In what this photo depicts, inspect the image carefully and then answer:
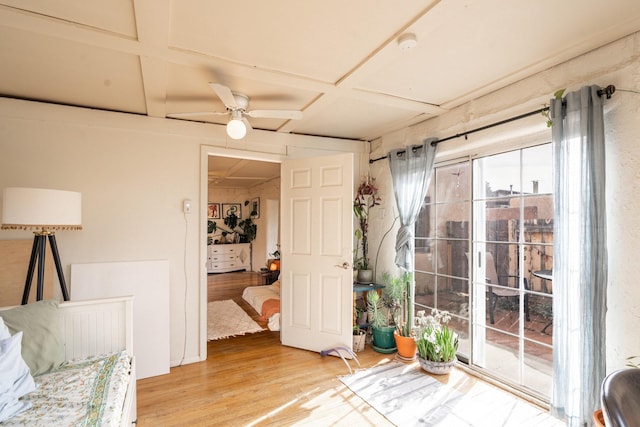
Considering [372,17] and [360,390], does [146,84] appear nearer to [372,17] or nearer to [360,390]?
A: [372,17]

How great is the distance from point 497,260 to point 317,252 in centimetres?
173

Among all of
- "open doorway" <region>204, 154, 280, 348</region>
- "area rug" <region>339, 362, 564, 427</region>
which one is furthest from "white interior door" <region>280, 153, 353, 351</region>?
"open doorway" <region>204, 154, 280, 348</region>

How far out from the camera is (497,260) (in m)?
2.66

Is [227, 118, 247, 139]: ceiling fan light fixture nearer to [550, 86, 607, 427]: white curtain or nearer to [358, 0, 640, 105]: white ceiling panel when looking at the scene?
[358, 0, 640, 105]: white ceiling panel

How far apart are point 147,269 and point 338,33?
2620mm

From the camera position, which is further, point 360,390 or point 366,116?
point 366,116

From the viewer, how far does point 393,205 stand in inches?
146

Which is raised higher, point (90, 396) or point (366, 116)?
point (366, 116)

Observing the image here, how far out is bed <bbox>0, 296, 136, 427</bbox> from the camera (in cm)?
140

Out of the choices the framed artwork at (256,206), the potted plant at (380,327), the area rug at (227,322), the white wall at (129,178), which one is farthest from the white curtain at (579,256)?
the framed artwork at (256,206)

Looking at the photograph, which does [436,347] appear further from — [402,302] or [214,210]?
[214,210]

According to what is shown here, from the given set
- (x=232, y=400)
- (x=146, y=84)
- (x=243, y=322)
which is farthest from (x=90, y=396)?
(x=243, y=322)

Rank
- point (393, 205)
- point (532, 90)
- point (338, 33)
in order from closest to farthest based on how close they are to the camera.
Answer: point (338, 33), point (532, 90), point (393, 205)

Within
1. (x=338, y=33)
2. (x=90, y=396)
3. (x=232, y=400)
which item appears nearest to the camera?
(x=90, y=396)
